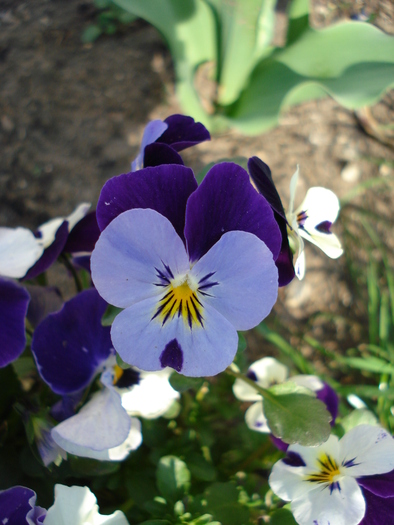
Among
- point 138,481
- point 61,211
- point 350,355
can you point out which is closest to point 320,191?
point 138,481

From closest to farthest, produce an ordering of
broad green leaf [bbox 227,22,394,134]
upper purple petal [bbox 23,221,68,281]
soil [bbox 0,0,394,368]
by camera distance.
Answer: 1. upper purple petal [bbox 23,221,68,281]
2. broad green leaf [bbox 227,22,394,134]
3. soil [bbox 0,0,394,368]

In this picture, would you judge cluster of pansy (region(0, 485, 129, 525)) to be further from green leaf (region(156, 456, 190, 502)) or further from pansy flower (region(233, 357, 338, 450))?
pansy flower (region(233, 357, 338, 450))

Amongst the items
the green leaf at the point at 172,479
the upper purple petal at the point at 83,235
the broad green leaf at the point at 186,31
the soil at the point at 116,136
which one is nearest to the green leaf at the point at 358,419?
the green leaf at the point at 172,479

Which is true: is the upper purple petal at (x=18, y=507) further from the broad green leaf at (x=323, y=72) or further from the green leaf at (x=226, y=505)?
the broad green leaf at (x=323, y=72)

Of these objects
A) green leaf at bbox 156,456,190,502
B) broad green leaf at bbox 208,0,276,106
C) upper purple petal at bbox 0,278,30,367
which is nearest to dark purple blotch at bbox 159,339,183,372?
upper purple petal at bbox 0,278,30,367

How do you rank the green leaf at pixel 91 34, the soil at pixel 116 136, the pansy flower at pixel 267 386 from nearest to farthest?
the pansy flower at pixel 267 386 < the soil at pixel 116 136 < the green leaf at pixel 91 34

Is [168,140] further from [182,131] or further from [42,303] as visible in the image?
[42,303]

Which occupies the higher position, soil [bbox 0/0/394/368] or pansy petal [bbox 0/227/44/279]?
pansy petal [bbox 0/227/44/279]
